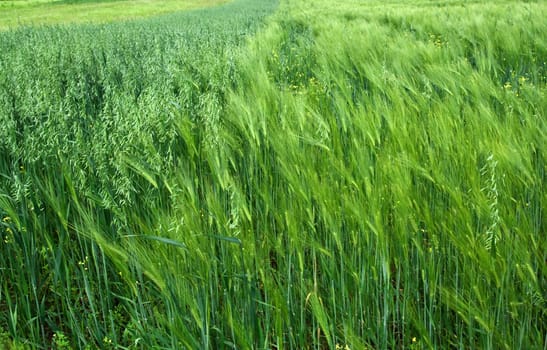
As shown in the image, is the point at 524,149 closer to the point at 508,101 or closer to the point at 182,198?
the point at 508,101

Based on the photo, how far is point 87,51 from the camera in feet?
12.9

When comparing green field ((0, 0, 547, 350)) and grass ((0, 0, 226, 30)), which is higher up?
grass ((0, 0, 226, 30))

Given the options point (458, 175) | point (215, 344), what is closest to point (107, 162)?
point (215, 344)

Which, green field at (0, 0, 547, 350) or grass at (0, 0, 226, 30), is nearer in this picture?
green field at (0, 0, 547, 350)

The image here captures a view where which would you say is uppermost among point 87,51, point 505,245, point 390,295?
point 87,51

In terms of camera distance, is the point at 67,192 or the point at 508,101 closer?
the point at 67,192

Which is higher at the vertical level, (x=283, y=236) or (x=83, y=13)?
(x=83, y=13)

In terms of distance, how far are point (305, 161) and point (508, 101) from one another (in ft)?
3.52

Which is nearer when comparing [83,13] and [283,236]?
[283,236]

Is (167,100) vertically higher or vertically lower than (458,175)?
higher

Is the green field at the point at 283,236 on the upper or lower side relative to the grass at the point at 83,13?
lower

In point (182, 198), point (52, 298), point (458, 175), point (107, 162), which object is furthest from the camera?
point (107, 162)

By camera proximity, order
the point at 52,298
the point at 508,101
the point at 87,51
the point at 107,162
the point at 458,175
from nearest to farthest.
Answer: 1. the point at 458,175
2. the point at 52,298
3. the point at 107,162
4. the point at 508,101
5. the point at 87,51

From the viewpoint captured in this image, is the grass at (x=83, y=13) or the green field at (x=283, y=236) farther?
the grass at (x=83, y=13)
